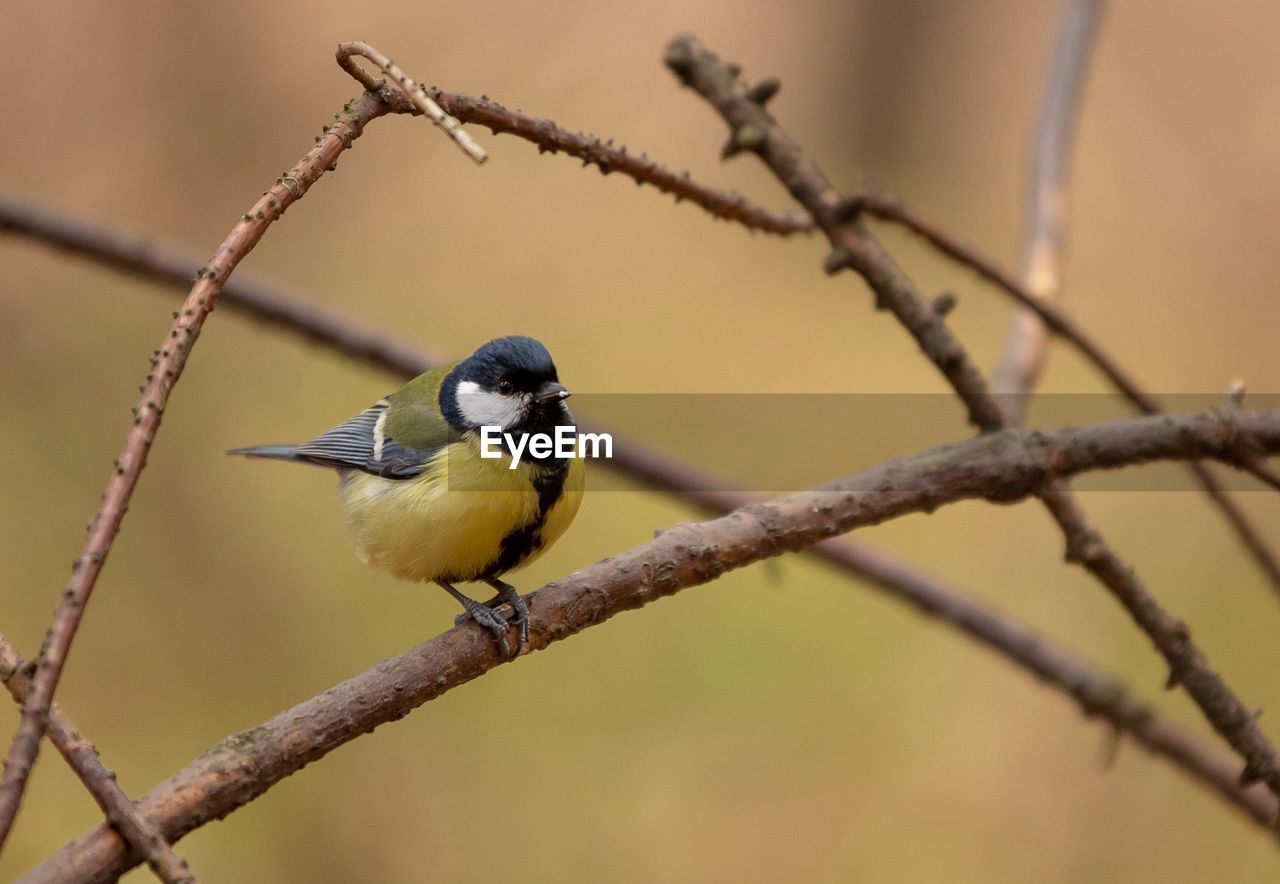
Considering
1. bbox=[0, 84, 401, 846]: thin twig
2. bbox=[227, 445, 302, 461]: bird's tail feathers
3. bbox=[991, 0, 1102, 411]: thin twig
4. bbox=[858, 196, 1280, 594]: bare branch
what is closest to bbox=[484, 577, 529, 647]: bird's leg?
bbox=[227, 445, 302, 461]: bird's tail feathers

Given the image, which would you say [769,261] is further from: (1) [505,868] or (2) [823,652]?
(1) [505,868]

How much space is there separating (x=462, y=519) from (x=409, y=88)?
31.4 inches

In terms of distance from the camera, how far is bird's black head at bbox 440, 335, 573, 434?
171 cm

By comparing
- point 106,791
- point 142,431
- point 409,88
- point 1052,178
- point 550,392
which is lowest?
point 106,791

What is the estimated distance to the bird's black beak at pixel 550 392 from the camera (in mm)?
1666

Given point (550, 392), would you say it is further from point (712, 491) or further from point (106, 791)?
point (106, 791)

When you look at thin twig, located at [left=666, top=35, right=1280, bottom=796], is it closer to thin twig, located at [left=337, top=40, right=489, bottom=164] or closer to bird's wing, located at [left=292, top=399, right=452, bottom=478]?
bird's wing, located at [left=292, top=399, right=452, bottom=478]

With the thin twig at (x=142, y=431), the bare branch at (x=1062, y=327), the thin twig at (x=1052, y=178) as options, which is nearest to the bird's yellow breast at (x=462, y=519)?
the bare branch at (x=1062, y=327)

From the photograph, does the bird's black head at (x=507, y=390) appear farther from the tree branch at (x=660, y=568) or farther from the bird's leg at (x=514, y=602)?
A: the tree branch at (x=660, y=568)

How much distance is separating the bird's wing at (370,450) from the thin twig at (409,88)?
0.83 m

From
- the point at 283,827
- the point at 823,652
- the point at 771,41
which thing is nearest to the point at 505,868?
the point at 283,827

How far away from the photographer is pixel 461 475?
66.8 inches

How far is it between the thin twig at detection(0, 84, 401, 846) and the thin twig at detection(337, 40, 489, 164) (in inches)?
1.0

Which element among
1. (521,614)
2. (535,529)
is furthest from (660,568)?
(535,529)
